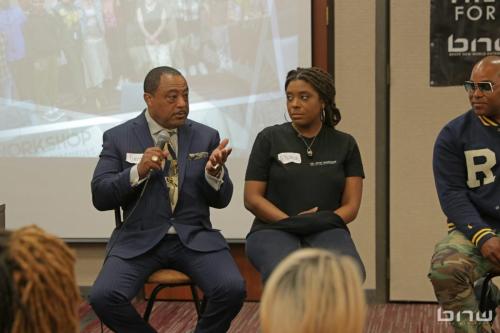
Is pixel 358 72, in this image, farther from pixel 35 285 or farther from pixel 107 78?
pixel 35 285

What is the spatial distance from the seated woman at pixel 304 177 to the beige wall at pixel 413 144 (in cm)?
108

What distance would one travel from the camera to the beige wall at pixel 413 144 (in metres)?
4.49

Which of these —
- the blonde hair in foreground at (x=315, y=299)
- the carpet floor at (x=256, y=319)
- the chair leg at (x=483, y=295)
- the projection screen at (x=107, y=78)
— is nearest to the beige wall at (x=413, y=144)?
the carpet floor at (x=256, y=319)

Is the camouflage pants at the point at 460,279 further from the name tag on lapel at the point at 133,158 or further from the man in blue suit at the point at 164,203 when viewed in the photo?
the name tag on lapel at the point at 133,158

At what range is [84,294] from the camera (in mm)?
4887

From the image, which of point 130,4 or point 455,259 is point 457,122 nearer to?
point 455,259

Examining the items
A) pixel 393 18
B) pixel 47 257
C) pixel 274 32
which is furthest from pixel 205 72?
pixel 47 257

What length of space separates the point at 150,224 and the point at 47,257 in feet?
6.80

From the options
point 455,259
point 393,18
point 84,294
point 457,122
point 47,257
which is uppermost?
point 393,18

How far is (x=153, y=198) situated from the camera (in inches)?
136

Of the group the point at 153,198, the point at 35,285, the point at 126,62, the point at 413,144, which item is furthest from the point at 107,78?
the point at 35,285

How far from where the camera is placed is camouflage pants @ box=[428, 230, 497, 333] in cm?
322

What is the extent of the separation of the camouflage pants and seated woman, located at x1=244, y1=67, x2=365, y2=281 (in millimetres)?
391

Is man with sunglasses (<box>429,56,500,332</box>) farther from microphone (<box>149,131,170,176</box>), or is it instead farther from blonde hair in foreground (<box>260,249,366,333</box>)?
blonde hair in foreground (<box>260,249,366,333</box>)
